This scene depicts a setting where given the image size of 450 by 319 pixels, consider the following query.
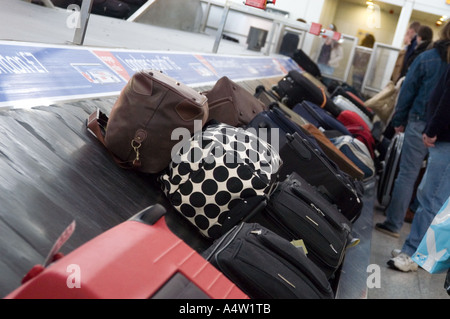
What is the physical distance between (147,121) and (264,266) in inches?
32.6

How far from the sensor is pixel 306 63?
9461mm

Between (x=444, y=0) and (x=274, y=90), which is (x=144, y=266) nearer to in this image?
(x=274, y=90)

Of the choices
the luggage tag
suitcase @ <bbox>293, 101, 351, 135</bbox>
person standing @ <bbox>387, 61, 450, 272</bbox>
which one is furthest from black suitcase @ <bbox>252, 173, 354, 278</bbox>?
suitcase @ <bbox>293, 101, 351, 135</bbox>

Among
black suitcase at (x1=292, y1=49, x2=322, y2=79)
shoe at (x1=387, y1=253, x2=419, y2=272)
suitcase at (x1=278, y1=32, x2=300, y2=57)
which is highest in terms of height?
suitcase at (x1=278, y1=32, x2=300, y2=57)

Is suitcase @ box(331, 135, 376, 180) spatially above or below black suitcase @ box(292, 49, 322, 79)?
below

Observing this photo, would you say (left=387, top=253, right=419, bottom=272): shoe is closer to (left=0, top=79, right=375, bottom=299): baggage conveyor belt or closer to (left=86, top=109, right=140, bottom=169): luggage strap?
(left=0, top=79, right=375, bottom=299): baggage conveyor belt

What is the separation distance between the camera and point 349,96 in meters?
7.77

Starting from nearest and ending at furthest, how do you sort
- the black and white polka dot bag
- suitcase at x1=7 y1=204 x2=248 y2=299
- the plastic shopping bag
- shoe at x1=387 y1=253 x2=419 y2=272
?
suitcase at x1=7 y1=204 x2=248 y2=299 < the plastic shopping bag < the black and white polka dot bag < shoe at x1=387 y1=253 x2=419 y2=272

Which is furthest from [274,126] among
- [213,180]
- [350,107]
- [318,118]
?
[350,107]

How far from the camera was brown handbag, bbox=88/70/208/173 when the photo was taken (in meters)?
2.31

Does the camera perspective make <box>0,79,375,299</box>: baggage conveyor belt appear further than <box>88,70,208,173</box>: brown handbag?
No

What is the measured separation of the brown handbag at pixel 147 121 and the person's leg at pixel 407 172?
255cm

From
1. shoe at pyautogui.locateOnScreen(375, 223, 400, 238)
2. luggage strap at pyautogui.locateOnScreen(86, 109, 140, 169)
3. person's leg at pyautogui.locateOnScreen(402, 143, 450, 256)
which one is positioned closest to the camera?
luggage strap at pyautogui.locateOnScreen(86, 109, 140, 169)

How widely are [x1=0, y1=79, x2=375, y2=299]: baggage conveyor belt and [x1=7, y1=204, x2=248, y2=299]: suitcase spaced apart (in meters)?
0.33
